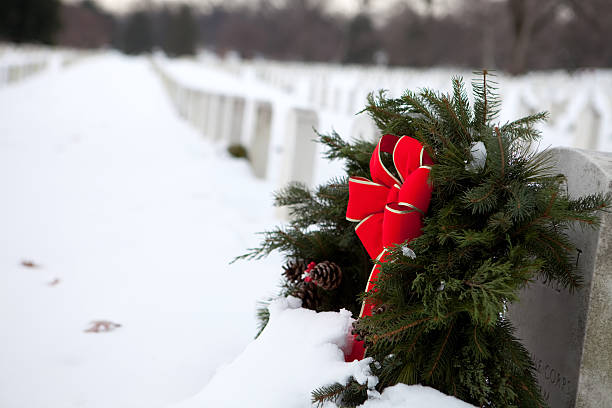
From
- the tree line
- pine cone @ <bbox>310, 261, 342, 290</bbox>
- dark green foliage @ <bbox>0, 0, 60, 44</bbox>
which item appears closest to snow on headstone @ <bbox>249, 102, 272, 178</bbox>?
pine cone @ <bbox>310, 261, 342, 290</bbox>

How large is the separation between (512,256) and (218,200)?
163 inches

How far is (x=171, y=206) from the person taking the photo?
512 cm

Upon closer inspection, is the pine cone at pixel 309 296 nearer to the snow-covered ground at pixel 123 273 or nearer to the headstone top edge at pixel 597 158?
Result: the snow-covered ground at pixel 123 273

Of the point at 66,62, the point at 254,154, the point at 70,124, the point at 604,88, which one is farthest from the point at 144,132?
the point at 66,62

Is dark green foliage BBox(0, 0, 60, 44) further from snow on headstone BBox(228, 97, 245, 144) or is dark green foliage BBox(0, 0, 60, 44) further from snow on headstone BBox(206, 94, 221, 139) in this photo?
snow on headstone BBox(228, 97, 245, 144)

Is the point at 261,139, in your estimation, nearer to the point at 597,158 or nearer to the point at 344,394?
the point at 597,158

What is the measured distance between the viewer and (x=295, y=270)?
218 centimetres

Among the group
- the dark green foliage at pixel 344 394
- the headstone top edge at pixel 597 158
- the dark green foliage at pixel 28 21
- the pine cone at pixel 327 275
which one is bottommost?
the dark green foliage at pixel 344 394

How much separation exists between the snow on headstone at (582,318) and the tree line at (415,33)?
22619 millimetres

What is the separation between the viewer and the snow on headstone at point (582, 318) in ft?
5.72

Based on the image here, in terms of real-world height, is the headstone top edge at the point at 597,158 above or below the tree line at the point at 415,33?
below

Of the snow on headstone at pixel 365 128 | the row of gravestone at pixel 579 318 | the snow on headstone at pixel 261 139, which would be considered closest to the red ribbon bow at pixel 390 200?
the row of gravestone at pixel 579 318

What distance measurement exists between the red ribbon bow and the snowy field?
28 cm

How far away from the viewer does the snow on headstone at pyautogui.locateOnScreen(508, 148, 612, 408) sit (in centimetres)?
174
